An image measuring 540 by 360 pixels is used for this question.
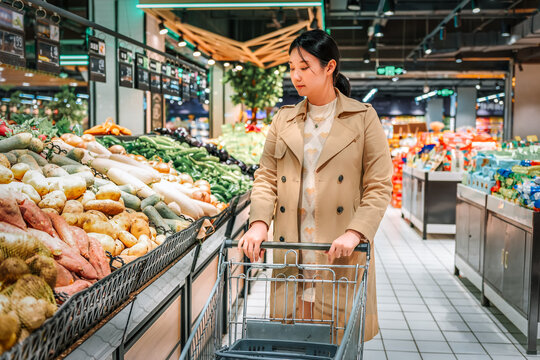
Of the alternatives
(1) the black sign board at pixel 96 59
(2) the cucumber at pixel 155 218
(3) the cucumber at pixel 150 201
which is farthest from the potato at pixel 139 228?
(1) the black sign board at pixel 96 59

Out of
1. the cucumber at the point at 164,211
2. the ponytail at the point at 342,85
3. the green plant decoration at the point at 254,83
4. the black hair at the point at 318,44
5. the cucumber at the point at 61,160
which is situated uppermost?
the green plant decoration at the point at 254,83

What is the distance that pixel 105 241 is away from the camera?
7.52 ft

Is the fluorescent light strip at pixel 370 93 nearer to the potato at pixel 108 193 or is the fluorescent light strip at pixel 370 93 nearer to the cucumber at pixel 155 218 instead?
the cucumber at pixel 155 218

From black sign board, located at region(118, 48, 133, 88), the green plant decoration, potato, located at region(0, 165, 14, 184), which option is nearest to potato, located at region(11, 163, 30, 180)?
potato, located at region(0, 165, 14, 184)

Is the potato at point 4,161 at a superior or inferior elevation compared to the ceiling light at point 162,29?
inferior

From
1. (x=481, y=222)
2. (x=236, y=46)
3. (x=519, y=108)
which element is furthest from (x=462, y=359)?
(x=519, y=108)

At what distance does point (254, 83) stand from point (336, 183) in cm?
878

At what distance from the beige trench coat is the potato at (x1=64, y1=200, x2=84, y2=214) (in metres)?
0.92

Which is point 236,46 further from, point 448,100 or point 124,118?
point 448,100

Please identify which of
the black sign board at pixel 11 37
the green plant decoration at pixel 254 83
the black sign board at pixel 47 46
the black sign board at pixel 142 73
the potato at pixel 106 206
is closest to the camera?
the potato at pixel 106 206

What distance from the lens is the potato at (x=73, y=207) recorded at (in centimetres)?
234

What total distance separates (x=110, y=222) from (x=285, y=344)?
123 cm

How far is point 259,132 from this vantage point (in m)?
10.0

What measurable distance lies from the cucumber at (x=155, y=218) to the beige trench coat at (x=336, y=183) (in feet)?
3.20
